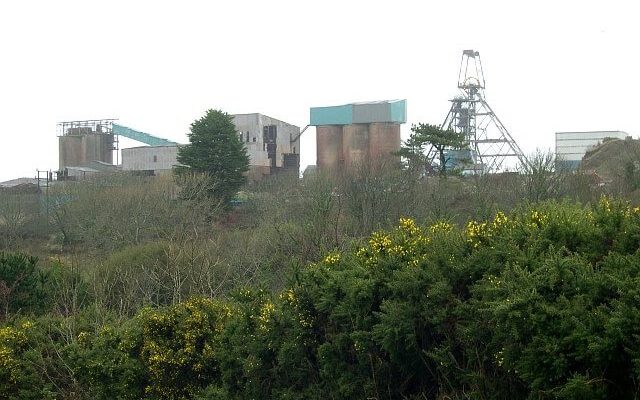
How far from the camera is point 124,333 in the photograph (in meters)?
13.1

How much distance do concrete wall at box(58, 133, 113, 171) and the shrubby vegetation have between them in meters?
57.3

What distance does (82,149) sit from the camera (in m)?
69.8

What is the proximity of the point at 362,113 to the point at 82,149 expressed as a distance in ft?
84.8

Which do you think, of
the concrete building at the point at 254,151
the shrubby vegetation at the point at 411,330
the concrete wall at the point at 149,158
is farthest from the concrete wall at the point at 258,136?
the shrubby vegetation at the point at 411,330

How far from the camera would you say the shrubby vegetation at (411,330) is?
6293mm

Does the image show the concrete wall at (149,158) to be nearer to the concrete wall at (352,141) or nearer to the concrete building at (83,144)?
the concrete building at (83,144)

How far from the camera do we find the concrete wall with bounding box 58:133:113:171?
69.6 m

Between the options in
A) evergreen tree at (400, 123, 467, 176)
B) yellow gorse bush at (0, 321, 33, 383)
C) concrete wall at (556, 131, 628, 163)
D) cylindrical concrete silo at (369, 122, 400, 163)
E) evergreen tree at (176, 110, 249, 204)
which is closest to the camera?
yellow gorse bush at (0, 321, 33, 383)

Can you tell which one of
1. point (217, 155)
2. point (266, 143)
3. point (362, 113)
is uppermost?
point (362, 113)

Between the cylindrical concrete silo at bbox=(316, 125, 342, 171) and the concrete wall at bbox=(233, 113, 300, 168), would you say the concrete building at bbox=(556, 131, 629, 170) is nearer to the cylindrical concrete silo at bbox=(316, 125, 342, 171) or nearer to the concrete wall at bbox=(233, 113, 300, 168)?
the cylindrical concrete silo at bbox=(316, 125, 342, 171)

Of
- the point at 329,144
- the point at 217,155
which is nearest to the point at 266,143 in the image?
the point at 329,144

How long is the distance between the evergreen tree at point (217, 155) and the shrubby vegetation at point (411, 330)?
35.1 m

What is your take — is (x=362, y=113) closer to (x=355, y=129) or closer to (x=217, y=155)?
(x=355, y=129)

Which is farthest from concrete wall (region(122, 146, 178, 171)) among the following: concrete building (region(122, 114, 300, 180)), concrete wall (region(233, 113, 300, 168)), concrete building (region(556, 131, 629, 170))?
concrete building (region(556, 131, 629, 170))
